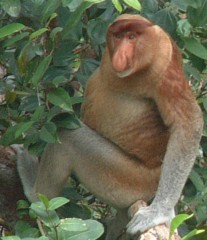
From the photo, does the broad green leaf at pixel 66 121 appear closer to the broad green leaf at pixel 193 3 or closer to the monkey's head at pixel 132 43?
the monkey's head at pixel 132 43

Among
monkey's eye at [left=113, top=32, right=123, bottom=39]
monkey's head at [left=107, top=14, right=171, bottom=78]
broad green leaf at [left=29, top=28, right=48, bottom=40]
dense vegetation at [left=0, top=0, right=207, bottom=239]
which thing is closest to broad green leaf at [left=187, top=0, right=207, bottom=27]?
dense vegetation at [left=0, top=0, right=207, bottom=239]

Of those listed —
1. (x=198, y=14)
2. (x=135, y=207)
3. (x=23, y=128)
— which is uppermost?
(x=198, y=14)

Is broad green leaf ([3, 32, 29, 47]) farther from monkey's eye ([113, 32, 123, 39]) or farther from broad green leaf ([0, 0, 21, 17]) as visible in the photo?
monkey's eye ([113, 32, 123, 39])

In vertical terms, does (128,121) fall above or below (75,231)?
below

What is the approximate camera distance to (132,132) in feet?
16.0

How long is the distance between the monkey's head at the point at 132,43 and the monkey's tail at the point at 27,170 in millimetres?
829

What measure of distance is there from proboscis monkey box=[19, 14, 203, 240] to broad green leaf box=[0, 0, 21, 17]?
0.63m

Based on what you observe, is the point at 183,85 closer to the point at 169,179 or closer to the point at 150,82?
the point at 150,82

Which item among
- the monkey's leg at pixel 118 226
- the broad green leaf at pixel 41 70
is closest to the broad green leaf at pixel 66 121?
the broad green leaf at pixel 41 70

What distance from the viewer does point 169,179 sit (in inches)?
179

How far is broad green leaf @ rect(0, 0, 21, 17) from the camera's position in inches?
160

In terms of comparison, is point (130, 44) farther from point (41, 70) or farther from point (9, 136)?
point (9, 136)

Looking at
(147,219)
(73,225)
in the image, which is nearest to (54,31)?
(147,219)

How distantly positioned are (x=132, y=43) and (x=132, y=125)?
23.6 inches
